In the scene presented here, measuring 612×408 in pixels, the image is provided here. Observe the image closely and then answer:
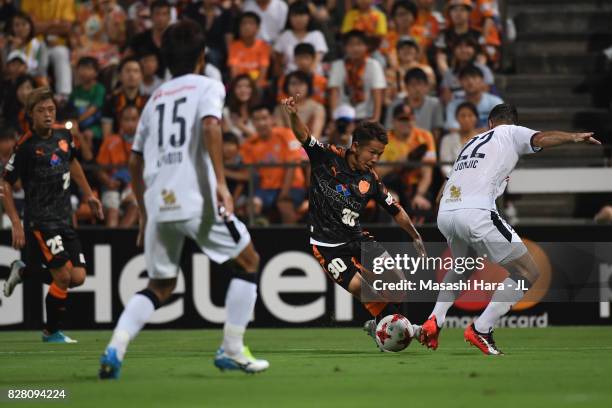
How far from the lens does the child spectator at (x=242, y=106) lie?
16.5 m

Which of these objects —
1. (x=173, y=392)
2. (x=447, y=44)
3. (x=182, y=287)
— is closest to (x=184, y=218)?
(x=173, y=392)

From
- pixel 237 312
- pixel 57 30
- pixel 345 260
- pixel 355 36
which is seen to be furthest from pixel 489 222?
pixel 57 30

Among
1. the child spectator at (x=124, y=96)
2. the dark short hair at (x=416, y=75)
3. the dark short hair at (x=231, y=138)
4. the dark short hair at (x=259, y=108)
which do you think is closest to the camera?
the dark short hair at (x=231, y=138)

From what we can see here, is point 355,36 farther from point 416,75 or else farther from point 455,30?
point 455,30

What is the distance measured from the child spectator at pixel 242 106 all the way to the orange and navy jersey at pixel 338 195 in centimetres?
542

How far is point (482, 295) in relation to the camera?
593 inches

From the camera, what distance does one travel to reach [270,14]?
1856cm

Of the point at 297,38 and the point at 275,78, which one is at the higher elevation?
the point at 297,38

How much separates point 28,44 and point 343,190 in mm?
8355

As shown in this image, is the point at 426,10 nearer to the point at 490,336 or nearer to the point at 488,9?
the point at 488,9

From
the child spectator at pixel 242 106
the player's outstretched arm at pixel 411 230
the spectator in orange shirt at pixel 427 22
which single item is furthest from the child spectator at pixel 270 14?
the player's outstretched arm at pixel 411 230

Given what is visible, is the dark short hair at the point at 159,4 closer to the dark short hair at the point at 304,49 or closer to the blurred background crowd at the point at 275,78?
the blurred background crowd at the point at 275,78

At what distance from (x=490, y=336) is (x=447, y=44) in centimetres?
841

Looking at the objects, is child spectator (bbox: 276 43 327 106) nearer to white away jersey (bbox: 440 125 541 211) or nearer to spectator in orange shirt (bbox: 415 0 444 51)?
spectator in orange shirt (bbox: 415 0 444 51)
